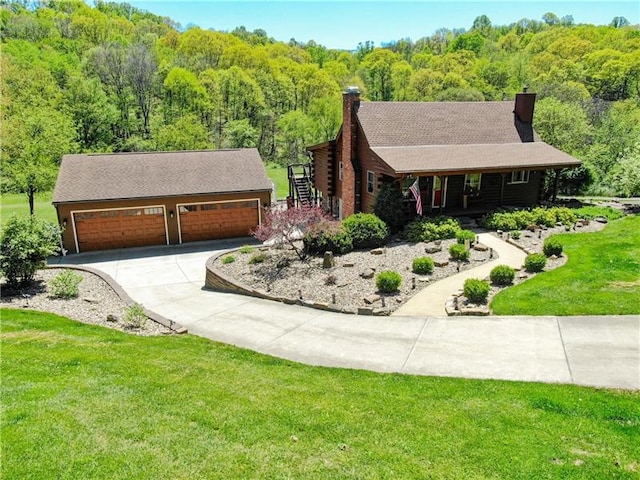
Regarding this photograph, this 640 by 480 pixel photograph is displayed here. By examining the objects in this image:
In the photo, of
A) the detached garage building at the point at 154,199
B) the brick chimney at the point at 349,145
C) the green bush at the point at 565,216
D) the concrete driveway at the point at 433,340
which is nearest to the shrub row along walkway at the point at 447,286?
the concrete driveway at the point at 433,340

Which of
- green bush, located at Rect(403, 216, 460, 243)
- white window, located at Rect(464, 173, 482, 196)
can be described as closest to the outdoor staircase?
white window, located at Rect(464, 173, 482, 196)

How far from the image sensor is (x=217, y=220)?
A: 78.4 ft

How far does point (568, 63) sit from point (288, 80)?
39.3 metres

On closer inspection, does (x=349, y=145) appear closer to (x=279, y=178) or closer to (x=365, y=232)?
(x=365, y=232)

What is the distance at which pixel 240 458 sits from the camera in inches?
239

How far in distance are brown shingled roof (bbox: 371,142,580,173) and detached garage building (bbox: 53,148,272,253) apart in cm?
692

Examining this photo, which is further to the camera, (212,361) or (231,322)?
(231,322)

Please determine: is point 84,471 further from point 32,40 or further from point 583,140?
point 32,40

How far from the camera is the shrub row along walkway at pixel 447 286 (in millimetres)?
12969

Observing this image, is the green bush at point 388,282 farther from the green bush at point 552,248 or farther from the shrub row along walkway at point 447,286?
the green bush at point 552,248

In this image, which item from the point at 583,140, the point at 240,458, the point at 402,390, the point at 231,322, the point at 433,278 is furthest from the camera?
the point at 583,140

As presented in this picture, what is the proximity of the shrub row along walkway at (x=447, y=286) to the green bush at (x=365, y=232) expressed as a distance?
4.09 m

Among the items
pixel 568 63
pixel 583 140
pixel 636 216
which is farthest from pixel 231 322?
pixel 568 63

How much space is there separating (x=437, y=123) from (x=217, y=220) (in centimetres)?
1288
